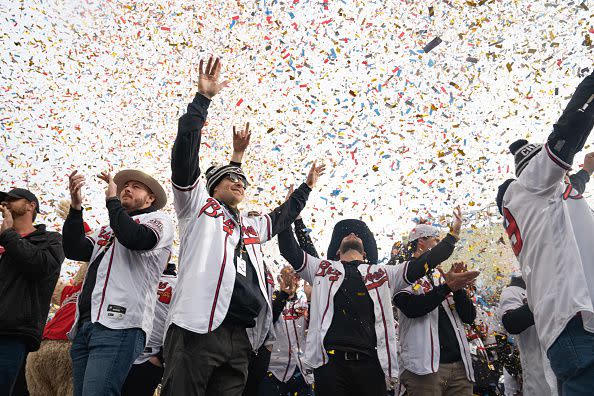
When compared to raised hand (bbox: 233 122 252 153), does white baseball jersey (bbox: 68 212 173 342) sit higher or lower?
lower

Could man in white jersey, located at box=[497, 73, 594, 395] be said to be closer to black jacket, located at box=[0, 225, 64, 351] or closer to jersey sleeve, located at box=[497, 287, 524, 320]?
jersey sleeve, located at box=[497, 287, 524, 320]

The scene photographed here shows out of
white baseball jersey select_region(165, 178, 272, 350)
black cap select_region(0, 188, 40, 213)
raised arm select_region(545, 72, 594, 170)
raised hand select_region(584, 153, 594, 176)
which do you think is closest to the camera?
raised arm select_region(545, 72, 594, 170)

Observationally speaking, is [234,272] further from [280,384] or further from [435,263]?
[280,384]

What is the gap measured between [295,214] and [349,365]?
159 centimetres

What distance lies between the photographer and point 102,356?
3455 millimetres

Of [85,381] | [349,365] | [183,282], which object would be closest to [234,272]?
[183,282]

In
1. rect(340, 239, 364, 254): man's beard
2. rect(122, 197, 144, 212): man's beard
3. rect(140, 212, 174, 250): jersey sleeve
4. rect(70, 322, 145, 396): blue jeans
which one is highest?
rect(122, 197, 144, 212): man's beard

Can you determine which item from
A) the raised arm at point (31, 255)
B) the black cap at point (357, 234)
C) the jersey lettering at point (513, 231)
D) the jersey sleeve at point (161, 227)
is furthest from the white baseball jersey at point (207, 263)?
the black cap at point (357, 234)

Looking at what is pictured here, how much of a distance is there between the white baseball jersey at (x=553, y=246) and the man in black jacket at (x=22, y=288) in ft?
14.2

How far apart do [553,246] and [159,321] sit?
→ 4311 millimetres

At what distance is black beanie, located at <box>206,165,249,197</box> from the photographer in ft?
14.2

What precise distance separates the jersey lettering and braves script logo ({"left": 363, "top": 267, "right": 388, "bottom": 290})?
5.55 ft

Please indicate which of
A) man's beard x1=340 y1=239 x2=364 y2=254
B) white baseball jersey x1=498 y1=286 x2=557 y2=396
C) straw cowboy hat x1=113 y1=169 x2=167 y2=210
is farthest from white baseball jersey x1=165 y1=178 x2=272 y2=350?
white baseball jersey x1=498 y1=286 x2=557 y2=396

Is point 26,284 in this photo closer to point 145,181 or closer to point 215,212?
point 145,181
